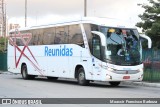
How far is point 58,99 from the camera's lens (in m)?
14.8

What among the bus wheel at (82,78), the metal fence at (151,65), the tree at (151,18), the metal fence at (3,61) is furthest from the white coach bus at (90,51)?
the metal fence at (3,61)

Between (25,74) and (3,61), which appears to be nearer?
(25,74)

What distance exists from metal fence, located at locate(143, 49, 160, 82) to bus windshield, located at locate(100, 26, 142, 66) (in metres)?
3.08

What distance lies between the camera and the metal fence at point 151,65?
24.4 m

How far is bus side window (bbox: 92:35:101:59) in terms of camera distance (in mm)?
20922

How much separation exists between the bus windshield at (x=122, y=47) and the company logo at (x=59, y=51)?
2.91m

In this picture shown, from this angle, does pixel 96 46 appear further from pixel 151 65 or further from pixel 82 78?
pixel 151 65

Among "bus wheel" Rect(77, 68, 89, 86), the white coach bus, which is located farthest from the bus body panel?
"bus wheel" Rect(77, 68, 89, 86)

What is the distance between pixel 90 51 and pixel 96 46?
19.2 inches

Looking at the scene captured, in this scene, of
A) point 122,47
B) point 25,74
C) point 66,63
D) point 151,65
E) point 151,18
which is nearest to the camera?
point 122,47

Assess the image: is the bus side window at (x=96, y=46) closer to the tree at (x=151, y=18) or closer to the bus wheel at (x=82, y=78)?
the bus wheel at (x=82, y=78)

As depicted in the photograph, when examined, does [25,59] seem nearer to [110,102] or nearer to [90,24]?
[90,24]

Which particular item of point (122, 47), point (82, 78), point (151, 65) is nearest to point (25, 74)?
point (82, 78)

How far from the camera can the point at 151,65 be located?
81.3 ft
